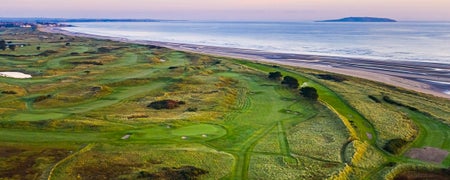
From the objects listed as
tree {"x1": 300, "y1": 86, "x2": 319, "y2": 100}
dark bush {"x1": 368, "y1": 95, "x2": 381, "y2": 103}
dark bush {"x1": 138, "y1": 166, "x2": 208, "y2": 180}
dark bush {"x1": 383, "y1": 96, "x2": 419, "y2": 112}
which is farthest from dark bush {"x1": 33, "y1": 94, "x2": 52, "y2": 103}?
dark bush {"x1": 383, "y1": 96, "x2": 419, "y2": 112}

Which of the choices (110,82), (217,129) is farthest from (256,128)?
(110,82)

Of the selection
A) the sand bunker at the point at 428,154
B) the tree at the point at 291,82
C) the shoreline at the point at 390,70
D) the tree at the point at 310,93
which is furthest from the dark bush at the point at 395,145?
the shoreline at the point at 390,70

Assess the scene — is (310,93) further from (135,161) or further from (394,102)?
(135,161)

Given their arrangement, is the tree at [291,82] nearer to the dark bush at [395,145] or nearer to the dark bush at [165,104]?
the dark bush at [165,104]

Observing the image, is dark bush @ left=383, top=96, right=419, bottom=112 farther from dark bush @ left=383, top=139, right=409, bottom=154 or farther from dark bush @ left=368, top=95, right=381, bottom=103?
dark bush @ left=383, top=139, right=409, bottom=154

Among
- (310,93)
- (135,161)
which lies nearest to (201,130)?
(135,161)

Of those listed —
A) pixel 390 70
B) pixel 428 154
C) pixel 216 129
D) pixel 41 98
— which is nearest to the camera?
pixel 428 154
